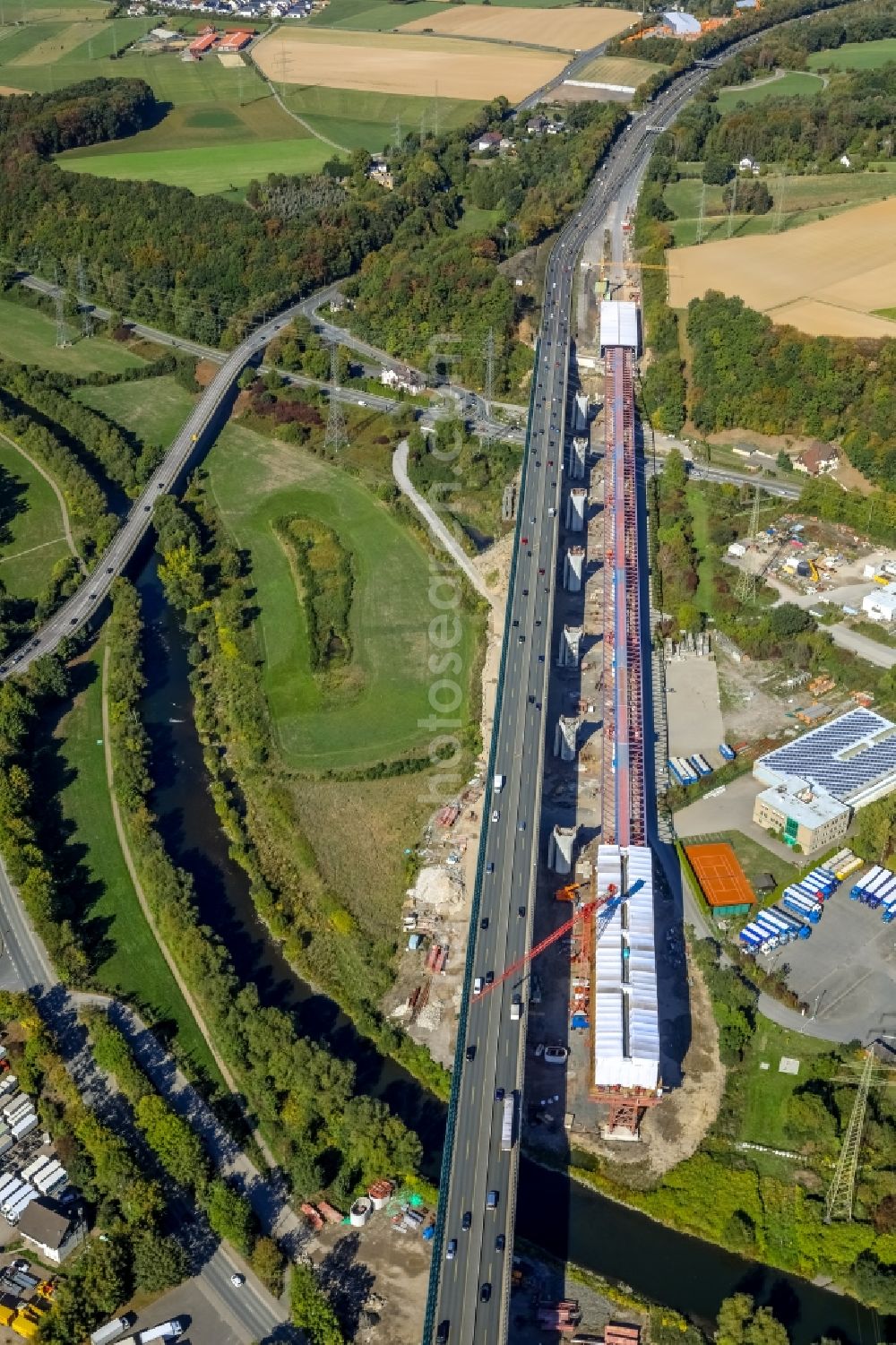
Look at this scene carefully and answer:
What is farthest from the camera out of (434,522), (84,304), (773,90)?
(773,90)

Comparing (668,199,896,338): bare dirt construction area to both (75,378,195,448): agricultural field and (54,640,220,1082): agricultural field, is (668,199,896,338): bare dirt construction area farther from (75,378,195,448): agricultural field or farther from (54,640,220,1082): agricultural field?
(54,640,220,1082): agricultural field

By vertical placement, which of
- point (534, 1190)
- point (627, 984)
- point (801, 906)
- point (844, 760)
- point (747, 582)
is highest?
point (747, 582)

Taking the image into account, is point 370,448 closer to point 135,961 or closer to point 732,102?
point 135,961

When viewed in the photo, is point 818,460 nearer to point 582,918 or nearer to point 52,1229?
point 582,918

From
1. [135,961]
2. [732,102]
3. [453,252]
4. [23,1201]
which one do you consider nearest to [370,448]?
[453,252]

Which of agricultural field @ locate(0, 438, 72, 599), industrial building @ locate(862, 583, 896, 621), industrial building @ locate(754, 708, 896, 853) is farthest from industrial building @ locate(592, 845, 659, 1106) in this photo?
agricultural field @ locate(0, 438, 72, 599)

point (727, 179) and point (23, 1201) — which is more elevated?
point (727, 179)

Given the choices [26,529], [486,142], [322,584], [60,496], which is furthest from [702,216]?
[26,529]
